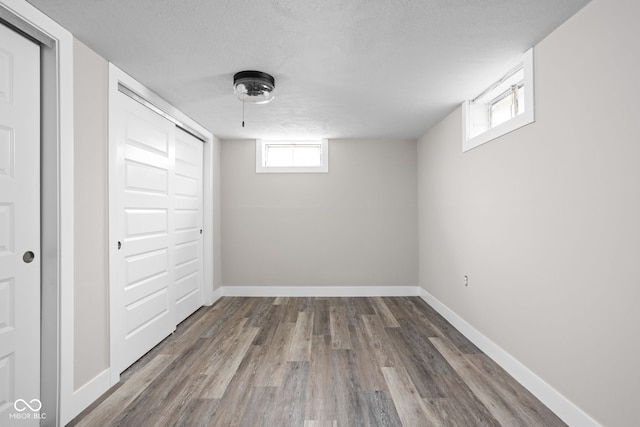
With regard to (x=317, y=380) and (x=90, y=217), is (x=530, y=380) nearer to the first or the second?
(x=317, y=380)

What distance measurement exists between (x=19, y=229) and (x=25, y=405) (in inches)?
38.1

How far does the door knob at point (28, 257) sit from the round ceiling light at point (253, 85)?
1773mm

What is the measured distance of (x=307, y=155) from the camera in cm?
474

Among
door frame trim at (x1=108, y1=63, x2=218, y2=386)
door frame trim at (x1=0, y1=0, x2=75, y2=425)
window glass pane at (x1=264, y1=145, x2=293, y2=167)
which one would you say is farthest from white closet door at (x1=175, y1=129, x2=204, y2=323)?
door frame trim at (x1=0, y1=0, x2=75, y2=425)

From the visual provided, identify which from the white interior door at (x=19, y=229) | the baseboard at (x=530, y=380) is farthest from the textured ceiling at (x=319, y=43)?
the baseboard at (x=530, y=380)

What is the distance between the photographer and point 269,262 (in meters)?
4.64

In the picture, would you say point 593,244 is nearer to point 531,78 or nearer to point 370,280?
point 531,78

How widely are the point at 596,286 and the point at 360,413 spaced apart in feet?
4.96

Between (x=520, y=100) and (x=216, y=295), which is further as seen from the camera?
(x=216, y=295)

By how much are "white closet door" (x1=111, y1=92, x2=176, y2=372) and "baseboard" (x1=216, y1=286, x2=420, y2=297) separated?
147cm

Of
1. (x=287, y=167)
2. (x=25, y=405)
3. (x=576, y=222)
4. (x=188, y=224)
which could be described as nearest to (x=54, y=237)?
(x=25, y=405)

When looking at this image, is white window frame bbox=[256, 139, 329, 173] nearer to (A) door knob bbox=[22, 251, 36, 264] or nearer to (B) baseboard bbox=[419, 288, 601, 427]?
(B) baseboard bbox=[419, 288, 601, 427]

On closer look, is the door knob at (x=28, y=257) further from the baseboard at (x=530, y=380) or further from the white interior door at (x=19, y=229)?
the baseboard at (x=530, y=380)

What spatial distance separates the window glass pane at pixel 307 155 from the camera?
187 inches
